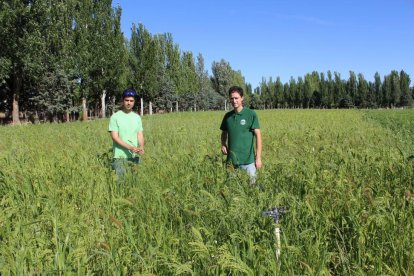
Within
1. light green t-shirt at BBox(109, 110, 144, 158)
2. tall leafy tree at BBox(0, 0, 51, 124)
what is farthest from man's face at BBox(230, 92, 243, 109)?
tall leafy tree at BBox(0, 0, 51, 124)

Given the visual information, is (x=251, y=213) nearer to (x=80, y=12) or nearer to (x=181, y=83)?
(x=80, y=12)

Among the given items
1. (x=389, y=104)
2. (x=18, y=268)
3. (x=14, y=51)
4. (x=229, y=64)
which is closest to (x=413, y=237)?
(x=18, y=268)

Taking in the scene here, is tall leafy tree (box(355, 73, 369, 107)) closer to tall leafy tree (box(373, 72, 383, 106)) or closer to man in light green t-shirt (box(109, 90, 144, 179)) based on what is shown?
tall leafy tree (box(373, 72, 383, 106))

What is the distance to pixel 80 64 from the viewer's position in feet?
120

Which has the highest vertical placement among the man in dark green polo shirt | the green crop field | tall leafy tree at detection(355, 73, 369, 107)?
tall leafy tree at detection(355, 73, 369, 107)

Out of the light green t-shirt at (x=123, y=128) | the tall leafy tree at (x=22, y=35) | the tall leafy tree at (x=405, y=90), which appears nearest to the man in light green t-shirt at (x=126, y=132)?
the light green t-shirt at (x=123, y=128)

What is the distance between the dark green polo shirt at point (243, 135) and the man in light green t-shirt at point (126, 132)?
142cm

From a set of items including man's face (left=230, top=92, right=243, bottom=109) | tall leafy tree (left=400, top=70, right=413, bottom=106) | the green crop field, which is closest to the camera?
the green crop field

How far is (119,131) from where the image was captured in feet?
18.3

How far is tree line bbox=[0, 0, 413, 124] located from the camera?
27.4m

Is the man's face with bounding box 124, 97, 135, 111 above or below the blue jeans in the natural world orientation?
above

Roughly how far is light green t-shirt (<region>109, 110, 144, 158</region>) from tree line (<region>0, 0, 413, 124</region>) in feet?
82.0

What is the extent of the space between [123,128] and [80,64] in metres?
33.8

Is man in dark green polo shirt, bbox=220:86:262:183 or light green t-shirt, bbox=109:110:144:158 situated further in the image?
light green t-shirt, bbox=109:110:144:158
